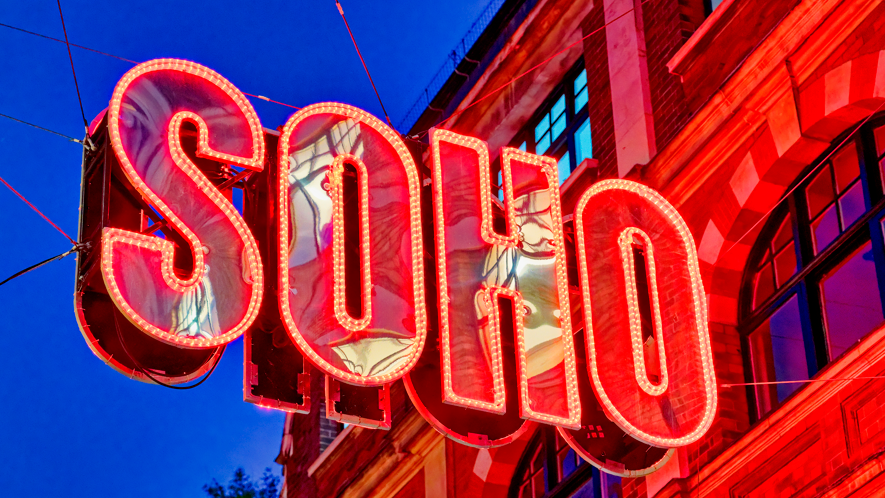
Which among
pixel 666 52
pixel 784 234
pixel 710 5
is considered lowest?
pixel 784 234

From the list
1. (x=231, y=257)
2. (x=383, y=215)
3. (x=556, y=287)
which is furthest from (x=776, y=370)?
(x=231, y=257)

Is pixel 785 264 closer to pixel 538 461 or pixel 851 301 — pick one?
pixel 851 301

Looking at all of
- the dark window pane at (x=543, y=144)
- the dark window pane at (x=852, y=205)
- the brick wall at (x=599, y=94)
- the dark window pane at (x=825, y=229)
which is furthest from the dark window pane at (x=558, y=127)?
the dark window pane at (x=852, y=205)

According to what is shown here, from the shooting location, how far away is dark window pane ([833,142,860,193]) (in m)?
11.0

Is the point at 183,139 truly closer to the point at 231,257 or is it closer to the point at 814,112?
the point at 231,257

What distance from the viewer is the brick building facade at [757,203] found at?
33.3 ft

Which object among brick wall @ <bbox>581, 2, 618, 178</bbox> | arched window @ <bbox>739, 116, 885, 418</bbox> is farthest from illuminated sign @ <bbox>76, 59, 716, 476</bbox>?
brick wall @ <bbox>581, 2, 618, 178</bbox>

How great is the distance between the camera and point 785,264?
11578 mm

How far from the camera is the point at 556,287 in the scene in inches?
423

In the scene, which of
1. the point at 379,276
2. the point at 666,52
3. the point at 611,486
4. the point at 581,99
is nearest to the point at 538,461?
the point at 611,486

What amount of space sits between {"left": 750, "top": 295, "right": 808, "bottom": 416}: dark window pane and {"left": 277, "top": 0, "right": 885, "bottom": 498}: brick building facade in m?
0.02

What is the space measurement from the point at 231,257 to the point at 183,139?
110cm

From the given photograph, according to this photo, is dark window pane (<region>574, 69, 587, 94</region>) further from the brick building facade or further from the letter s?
the letter s

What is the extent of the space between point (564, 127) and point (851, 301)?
244 inches
